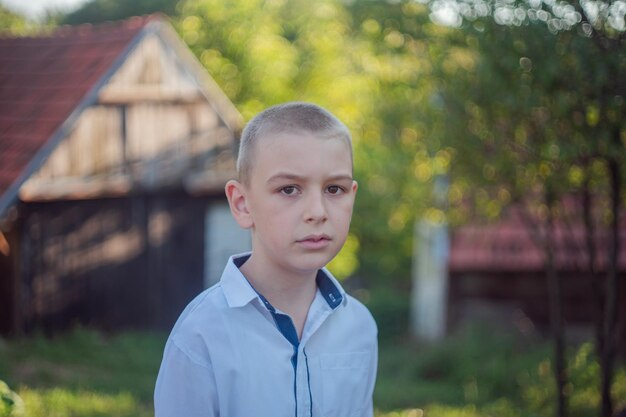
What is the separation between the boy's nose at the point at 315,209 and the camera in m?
2.17

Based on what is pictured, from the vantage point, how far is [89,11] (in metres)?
27.9

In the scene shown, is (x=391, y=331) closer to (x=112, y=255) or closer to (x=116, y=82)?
(x=112, y=255)

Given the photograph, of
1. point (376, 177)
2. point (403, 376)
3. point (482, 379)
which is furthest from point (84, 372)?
A: point (376, 177)

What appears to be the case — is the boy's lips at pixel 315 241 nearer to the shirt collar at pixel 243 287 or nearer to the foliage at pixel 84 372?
the shirt collar at pixel 243 287

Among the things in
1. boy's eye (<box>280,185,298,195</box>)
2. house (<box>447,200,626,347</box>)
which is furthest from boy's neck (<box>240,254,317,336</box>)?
house (<box>447,200,626,347</box>)

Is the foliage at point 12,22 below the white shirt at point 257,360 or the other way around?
the other way around

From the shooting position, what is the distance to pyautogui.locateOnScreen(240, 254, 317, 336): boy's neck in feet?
7.63

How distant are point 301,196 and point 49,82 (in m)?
12.2

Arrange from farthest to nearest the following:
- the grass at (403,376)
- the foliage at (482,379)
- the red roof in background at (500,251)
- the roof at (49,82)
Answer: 1. the red roof in background at (500,251)
2. the roof at (49,82)
3. the foliage at (482,379)
4. the grass at (403,376)

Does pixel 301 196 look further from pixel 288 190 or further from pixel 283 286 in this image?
pixel 283 286

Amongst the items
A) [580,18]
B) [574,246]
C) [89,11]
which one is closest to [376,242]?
[89,11]

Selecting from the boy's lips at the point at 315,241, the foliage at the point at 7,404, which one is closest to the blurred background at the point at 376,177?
the foliage at the point at 7,404

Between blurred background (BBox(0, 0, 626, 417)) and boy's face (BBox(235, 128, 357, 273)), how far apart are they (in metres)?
2.25

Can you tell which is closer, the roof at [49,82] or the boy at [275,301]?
the boy at [275,301]
